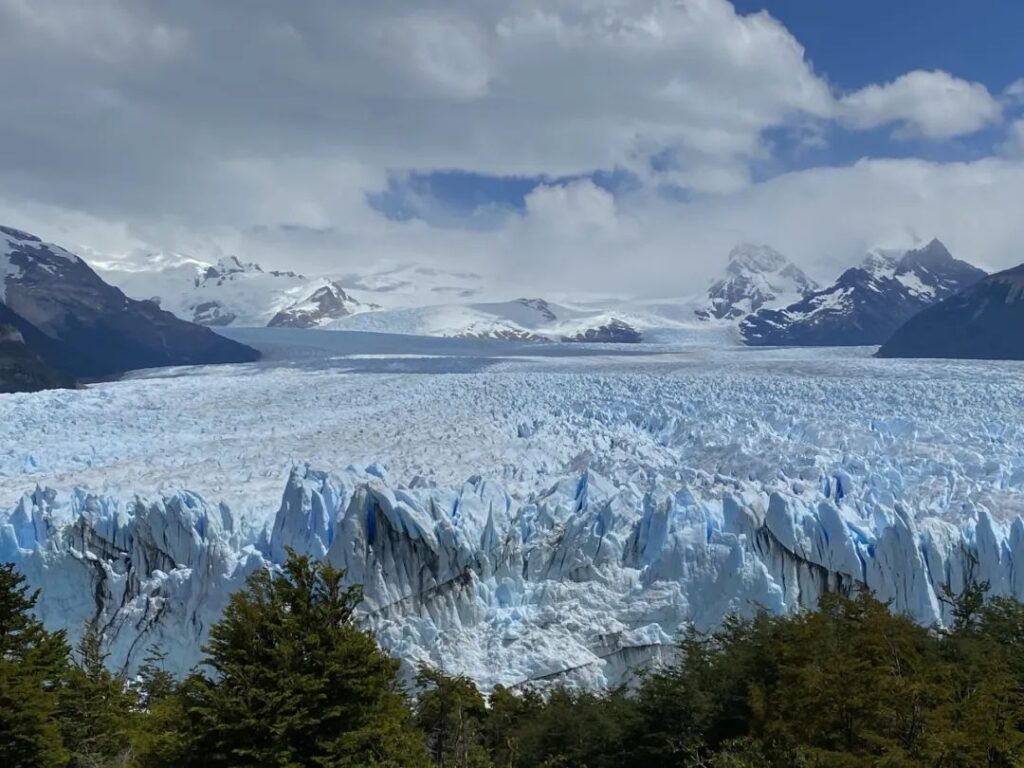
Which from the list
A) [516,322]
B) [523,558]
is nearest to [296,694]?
[523,558]

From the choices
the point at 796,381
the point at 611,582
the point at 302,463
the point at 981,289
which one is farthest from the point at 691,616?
the point at 981,289

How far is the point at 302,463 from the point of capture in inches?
765

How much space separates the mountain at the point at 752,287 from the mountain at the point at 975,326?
8677 cm

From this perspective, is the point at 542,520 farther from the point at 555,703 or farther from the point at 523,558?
the point at 555,703

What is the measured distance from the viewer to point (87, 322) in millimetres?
74750

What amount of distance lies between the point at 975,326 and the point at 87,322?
64208 millimetres

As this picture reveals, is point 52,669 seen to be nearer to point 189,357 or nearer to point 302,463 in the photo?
point 302,463

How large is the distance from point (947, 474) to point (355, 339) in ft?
155

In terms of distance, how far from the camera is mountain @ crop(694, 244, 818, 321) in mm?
162750

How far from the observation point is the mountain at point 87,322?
7038 centimetres

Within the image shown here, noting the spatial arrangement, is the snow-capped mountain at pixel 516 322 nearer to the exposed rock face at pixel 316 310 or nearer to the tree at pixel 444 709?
the exposed rock face at pixel 316 310

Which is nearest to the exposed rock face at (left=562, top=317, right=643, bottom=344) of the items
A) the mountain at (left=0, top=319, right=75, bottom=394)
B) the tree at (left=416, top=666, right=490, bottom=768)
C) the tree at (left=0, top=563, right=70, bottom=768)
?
the mountain at (left=0, top=319, right=75, bottom=394)

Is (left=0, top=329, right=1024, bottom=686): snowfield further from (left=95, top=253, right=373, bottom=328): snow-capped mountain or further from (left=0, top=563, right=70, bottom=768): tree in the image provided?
(left=95, top=253, right=373, bottom=328): snow-capped mountain

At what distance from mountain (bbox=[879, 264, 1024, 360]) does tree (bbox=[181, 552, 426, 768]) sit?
56.6m
